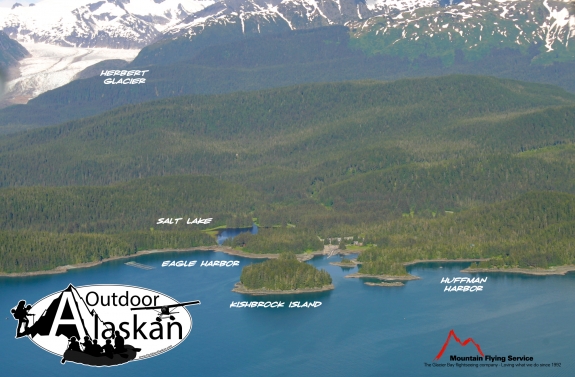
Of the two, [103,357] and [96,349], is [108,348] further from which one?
[103,357]

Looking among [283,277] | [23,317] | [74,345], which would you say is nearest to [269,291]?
[283,277]

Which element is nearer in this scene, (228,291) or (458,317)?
(458,317)

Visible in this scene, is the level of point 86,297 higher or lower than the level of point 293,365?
higher

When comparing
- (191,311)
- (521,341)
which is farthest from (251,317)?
(521,341)

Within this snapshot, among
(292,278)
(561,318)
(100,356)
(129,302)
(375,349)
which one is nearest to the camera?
(100,356)

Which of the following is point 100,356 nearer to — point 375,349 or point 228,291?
point 375,349

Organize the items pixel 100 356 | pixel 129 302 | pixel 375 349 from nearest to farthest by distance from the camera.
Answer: pixel 100 356 < pixel 129 302 < pixel 375 349
